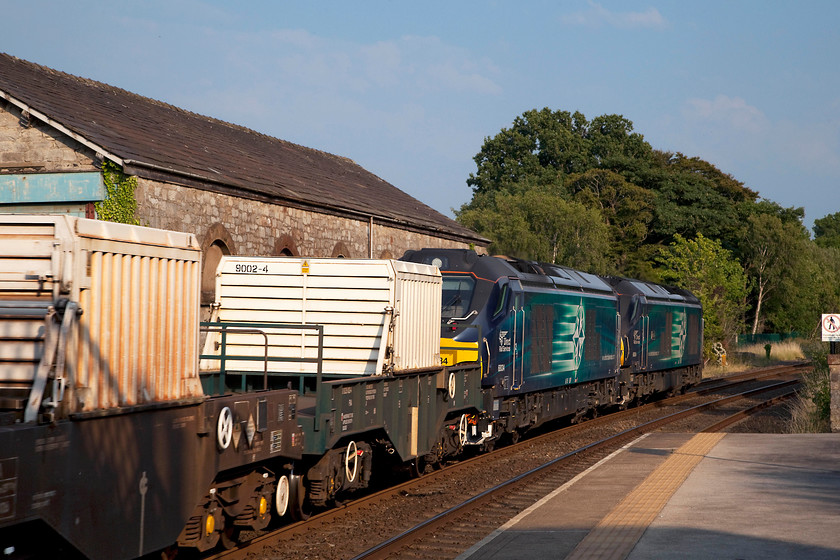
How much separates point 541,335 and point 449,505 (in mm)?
6374

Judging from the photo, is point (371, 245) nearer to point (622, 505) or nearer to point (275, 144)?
point (275, 144)

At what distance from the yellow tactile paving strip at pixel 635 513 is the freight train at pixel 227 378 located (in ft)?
9.53

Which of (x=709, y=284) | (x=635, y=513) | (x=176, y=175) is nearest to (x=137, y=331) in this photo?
(x=635, y=513)

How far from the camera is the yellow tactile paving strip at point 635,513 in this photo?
824cm

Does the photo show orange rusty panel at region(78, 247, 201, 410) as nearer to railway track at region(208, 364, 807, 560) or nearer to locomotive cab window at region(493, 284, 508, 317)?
railway track at region(208, 364, 807, 560)

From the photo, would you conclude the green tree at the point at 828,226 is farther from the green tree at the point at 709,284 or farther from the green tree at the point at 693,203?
the green tree at the point at 709,284

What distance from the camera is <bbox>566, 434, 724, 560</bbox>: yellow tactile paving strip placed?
8.24 meters

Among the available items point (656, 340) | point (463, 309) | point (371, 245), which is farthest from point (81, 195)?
point (656, 340)

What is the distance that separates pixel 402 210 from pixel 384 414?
2000 cm

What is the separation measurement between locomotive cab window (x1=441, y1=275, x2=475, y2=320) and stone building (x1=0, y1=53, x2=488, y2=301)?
650 cm

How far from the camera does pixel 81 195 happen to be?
18.4 metres

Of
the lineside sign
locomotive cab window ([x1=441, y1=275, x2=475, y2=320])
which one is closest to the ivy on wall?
locomotive cab window ([x1=441, y1=275, x2=475, y2=320])

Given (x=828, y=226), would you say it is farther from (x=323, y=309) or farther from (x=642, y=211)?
(x=323, y=309)

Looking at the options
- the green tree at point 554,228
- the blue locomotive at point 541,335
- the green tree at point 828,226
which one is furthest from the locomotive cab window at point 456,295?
the green tree at point 828,226
